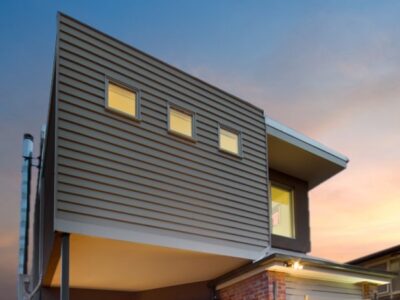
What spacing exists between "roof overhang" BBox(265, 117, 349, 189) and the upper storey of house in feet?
0.26

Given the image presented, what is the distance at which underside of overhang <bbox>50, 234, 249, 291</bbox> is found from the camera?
8.28 m

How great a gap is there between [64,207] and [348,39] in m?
8.74

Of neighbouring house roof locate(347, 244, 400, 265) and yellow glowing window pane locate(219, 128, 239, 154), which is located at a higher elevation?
yellow glowing window pane locate(219, 128, 239, 154)

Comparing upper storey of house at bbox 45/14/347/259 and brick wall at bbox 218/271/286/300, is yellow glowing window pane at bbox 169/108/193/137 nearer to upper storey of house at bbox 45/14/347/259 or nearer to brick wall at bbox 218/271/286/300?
upper storey of house at bbox 45/14/347/259

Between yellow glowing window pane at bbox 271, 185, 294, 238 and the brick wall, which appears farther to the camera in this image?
yellow glowing window pane at bbox 271, 185, 294, 238

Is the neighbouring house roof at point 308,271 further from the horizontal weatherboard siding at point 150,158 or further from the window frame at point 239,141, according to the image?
the window frame at point 239,141

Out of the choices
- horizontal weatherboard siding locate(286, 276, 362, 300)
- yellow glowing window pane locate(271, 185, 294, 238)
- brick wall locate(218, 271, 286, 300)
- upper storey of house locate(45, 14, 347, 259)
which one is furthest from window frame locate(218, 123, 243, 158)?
yellow glowing window pane locate(271, 185, 294, 238)

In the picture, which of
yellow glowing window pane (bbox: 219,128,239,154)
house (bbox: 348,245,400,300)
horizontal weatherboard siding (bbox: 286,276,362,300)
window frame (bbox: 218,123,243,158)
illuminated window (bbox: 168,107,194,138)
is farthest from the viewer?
house (bbox: 348,245,400,300)

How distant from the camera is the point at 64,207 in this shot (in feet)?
23.6

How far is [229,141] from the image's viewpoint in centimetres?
1009

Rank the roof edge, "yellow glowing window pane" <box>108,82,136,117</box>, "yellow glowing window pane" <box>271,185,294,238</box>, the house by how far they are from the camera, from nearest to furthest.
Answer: "yellow glowing window pane" <box>108,82,136,117</box> < the roof edge < "yellow glowing window pane" <box>271,185,294,238</box> < the house

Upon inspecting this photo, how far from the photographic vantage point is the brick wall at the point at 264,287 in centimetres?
894

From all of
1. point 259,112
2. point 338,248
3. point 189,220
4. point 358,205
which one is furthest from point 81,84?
point 338,248

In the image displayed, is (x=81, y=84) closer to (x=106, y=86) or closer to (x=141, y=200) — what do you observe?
(x=106, y=86)
